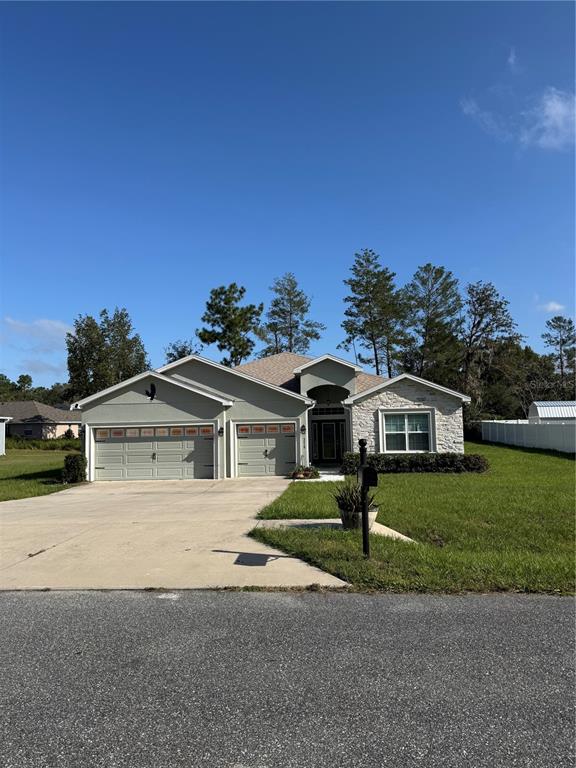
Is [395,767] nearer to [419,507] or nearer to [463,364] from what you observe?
[419,507]

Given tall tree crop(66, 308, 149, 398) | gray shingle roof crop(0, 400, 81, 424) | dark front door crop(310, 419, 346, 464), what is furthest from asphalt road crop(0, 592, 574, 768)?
gray shingle roof crop(0, 400, 81, 424)

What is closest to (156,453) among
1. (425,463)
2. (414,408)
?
(425,463)

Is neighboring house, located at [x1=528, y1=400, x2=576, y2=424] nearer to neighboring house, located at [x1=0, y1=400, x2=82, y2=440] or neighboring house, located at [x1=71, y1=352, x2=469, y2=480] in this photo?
neighboring house, located at [x1=71, y1=352, x2=469, y2=480]

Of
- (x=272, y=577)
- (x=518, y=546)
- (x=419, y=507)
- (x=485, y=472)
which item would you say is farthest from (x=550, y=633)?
(x=485, y=472)

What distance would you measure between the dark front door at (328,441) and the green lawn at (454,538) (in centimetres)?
1086

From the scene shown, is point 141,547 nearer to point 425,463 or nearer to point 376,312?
point 425,463

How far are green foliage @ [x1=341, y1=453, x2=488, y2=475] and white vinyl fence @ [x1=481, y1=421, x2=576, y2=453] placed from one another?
906 centimetres

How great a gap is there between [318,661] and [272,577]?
7.51ft

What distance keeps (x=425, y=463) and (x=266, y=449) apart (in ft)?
20.4

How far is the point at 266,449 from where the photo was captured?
21.0 metres

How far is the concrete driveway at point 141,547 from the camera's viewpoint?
6258 millimetres

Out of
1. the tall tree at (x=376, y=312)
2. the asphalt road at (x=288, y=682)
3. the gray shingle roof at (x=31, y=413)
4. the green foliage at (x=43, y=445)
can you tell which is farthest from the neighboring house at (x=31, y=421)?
the asphalt road at (x=288, y=682)

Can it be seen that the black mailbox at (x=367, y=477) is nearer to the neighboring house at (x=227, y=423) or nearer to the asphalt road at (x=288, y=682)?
the asphalt road at (x=288, y=682)

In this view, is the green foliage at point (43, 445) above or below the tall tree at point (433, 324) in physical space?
below
